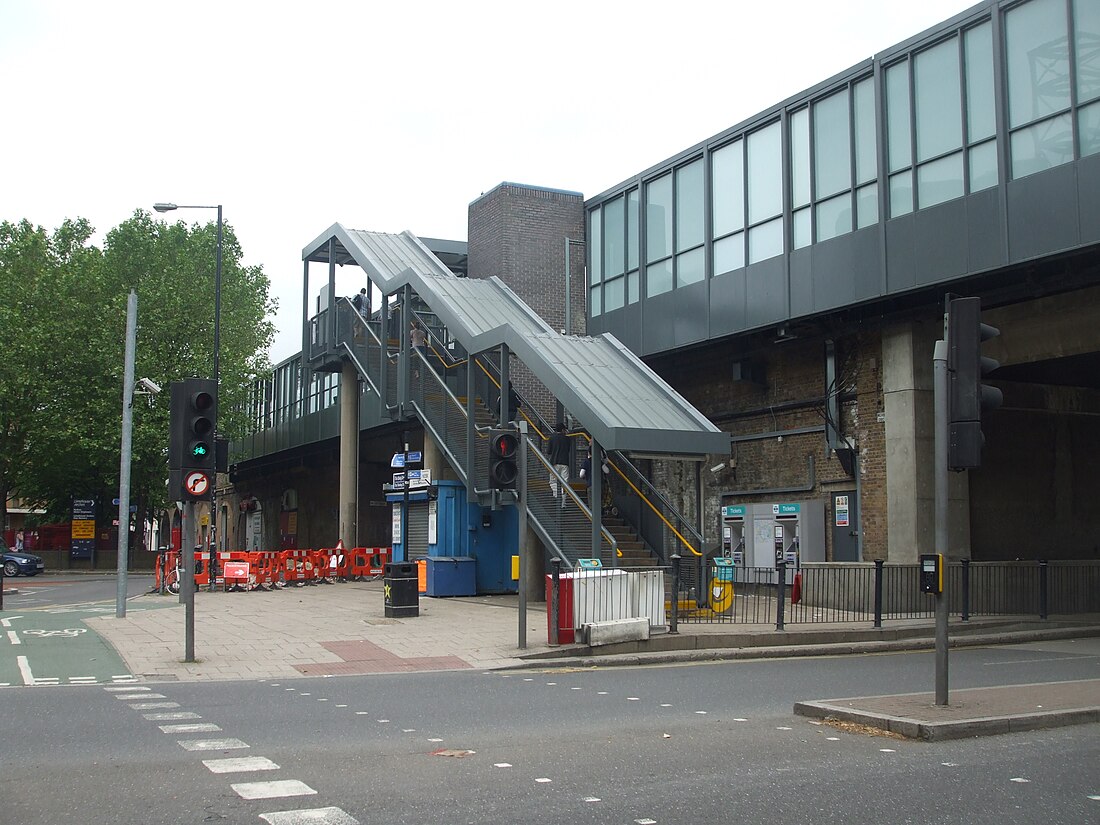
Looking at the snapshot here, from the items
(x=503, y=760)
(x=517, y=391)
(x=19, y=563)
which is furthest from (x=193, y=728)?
(x=19, y=563)

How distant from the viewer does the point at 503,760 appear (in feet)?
26.4

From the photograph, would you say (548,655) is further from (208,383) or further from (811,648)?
(208,383)

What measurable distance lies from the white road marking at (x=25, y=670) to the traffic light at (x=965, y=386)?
34.0ft

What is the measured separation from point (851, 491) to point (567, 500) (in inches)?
253

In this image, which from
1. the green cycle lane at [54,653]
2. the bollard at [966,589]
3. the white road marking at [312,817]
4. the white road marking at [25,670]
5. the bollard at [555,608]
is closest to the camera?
the white road marking at [312,817]

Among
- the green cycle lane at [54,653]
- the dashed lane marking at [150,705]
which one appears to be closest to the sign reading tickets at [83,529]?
the green cycle lane at [54,653]

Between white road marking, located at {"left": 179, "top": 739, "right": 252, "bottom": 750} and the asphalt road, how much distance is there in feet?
0.08

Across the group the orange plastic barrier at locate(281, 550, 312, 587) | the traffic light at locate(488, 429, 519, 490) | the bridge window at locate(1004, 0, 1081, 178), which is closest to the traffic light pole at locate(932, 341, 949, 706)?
the traffic light at locate(488, 429, 519, 490)

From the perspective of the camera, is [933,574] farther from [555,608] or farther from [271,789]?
[555,608]

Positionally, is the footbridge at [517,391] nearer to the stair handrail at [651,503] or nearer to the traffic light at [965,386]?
the stair handrail at [651,503]

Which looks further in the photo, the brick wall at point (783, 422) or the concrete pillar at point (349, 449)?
the concrete pillar at point (349, 449)

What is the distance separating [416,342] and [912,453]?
40.2 ft

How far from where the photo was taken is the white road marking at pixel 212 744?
333 inches

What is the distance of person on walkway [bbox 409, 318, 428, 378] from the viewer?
27031 millimetres
